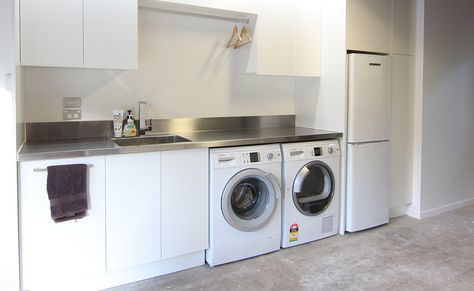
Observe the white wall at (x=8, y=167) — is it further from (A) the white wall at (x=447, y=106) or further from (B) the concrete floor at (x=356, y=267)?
(A) the white wall at (x=447, y=106)

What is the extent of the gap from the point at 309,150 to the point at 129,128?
4.76 ft

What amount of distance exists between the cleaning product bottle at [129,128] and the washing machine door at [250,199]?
2.89 ft

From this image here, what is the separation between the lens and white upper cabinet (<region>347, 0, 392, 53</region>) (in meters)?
3.08

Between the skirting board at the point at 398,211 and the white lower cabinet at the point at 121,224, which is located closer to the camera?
the white lower cabinet at the point at 121,224

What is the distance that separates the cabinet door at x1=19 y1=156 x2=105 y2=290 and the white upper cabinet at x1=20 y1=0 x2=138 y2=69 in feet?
2.30

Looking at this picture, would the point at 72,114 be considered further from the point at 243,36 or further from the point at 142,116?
the point at 243,36

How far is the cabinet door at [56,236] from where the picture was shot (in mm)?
2049

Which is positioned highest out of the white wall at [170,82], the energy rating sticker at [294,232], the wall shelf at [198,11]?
the wall shelf at [198,11]

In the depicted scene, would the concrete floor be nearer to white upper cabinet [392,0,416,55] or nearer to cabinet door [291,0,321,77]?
cabinet door [291,0,321,77]

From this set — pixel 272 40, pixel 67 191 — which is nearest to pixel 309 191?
pixel 272 40

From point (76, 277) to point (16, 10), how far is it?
1633 mm

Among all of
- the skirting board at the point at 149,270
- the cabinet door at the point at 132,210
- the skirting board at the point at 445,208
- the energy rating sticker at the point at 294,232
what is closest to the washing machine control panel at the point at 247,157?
the cabinet door at the point at 132,210

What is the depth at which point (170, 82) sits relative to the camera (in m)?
3.05

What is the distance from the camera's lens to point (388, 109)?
3336 millimetres
